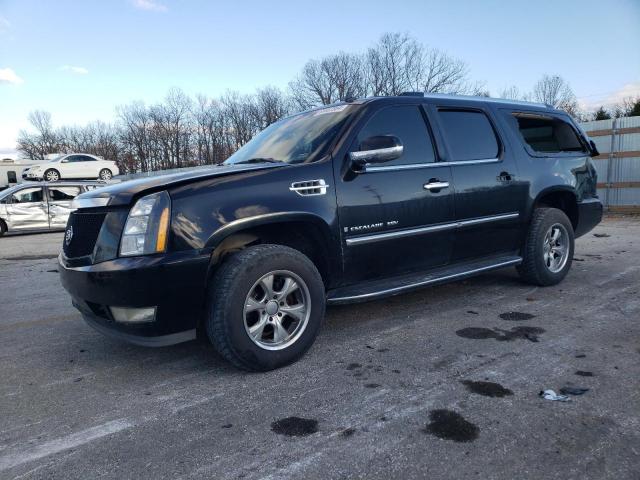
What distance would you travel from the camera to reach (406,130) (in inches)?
156

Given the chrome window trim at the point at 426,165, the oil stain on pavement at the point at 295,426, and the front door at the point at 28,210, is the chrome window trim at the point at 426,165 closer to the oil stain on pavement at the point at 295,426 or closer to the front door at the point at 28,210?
the oil stain on pavement at the point at 295,426

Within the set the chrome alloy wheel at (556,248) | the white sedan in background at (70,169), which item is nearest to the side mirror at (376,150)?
the chrome alloy wheel at (556,248)

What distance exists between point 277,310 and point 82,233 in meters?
1.40

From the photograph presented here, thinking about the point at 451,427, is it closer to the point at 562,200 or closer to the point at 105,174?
the point at 562,200

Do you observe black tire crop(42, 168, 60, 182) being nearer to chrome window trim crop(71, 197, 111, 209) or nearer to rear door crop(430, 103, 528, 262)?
chrome window trim crop(71, 197, 111, 209)

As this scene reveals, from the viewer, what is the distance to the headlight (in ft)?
9.26

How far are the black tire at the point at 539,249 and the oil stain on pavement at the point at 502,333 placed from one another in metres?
1.26

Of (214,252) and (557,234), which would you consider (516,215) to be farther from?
(214,252)

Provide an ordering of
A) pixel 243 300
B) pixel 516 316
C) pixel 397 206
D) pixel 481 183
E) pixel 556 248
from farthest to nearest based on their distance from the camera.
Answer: pixel 556 248 → pixel 481 183 → pixel 516 316 → pixel 397 206 → pixel 243 300

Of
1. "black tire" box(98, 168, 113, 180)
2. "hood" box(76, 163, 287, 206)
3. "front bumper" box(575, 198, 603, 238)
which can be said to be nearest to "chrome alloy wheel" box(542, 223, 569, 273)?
"front bumper" box(575, 198, 603, 238)

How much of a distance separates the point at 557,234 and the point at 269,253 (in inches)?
140

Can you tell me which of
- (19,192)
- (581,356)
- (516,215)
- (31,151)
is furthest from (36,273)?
(31,151)

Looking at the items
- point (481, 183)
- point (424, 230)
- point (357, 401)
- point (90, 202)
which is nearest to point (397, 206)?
point (424, 230)

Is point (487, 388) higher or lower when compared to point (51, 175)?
lower
